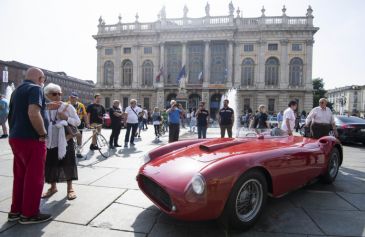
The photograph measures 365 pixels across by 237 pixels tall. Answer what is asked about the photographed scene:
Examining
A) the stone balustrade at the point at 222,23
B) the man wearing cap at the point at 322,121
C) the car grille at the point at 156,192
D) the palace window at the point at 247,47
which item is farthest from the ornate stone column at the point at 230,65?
the car grille at the point at 156,192

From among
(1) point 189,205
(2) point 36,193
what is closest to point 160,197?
(1) point 189,205

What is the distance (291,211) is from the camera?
3.21m

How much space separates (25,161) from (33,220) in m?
0.69

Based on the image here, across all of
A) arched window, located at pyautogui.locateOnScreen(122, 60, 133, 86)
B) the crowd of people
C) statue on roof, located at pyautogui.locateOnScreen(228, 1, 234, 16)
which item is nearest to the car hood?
the crowd of people

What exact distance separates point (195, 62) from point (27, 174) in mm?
35898

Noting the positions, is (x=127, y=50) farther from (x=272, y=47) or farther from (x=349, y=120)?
(x=349, y=120)

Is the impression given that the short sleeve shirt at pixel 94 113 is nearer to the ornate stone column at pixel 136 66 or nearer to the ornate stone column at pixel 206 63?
the ornate stone column at pixel 206 63

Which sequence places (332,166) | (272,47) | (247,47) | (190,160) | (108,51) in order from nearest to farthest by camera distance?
1. (190,160)
2. (332,166)
3. (272,47)
4. (247,47)
5. (108,51)

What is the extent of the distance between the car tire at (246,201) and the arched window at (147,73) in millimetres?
37100

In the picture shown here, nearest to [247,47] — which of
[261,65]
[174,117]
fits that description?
[261,65]

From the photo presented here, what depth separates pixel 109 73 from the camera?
40.8 meters

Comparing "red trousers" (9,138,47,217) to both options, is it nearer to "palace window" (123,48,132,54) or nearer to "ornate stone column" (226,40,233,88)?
"ornate stone column" (226,40,233,88)

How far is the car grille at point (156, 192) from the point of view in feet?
8.63

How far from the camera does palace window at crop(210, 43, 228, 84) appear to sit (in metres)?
36.2
